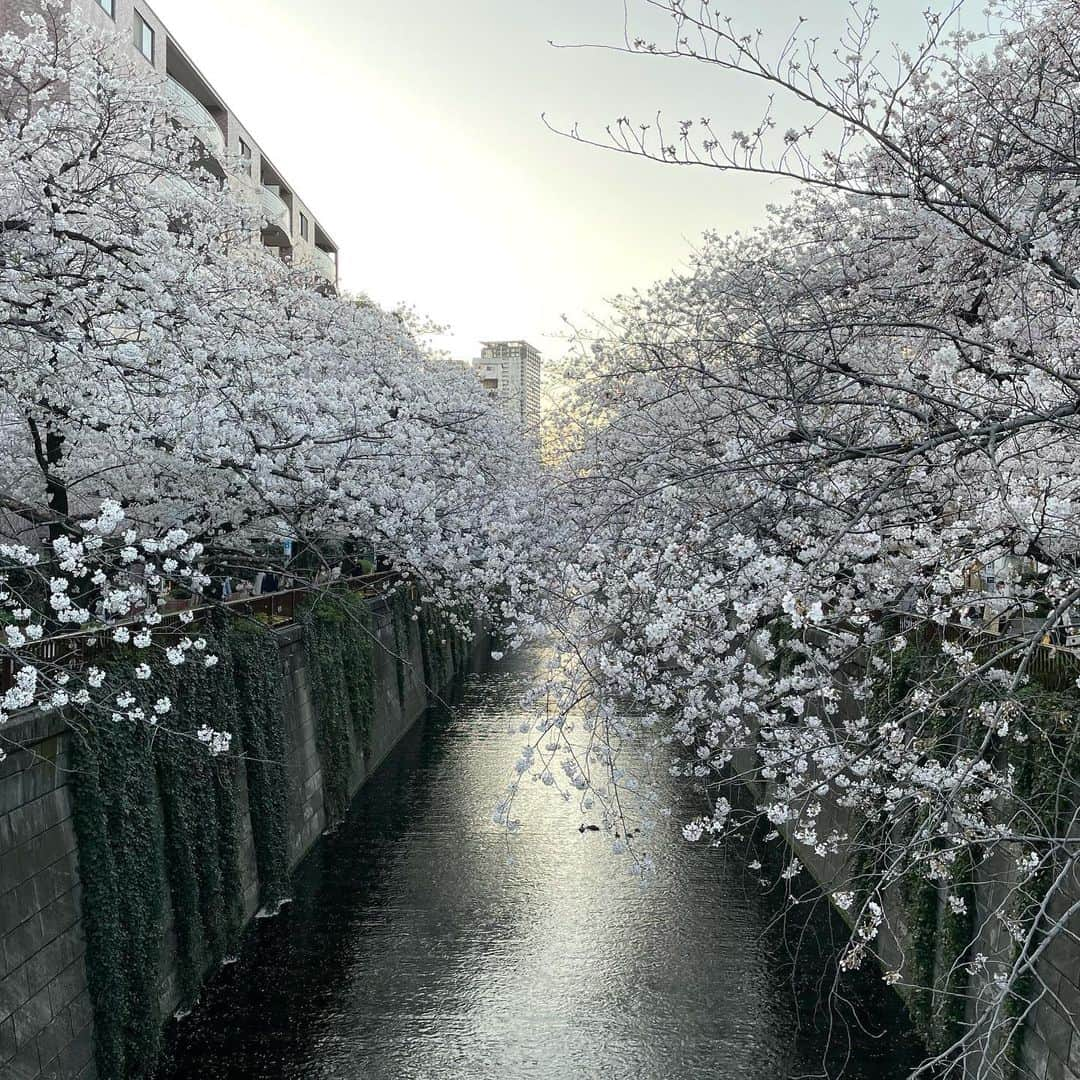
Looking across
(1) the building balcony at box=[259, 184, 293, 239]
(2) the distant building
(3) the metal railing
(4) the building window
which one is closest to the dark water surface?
(3) the metal railing

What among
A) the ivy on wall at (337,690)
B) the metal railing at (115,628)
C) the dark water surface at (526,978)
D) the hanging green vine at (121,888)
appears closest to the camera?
the metal railing at (115,628)

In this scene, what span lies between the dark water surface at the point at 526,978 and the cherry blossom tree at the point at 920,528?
4.77 feet

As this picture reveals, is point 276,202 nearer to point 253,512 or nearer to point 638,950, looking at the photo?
point 253,512

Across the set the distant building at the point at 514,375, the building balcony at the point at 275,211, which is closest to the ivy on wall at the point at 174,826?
the distant building at the point at 514,375

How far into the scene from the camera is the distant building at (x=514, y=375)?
1480 inches

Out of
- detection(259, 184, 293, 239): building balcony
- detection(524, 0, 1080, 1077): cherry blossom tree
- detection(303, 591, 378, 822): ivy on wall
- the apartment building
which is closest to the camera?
detection(524, 0, 1080, 1077): cherry blossom tree

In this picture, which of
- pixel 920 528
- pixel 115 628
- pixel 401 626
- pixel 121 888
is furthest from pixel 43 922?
pixel 401 626

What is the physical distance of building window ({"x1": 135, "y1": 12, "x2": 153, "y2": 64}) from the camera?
1113 inches

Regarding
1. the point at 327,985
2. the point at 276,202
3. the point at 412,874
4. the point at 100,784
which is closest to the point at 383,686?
the point at 412,874

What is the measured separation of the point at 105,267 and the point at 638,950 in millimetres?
10540

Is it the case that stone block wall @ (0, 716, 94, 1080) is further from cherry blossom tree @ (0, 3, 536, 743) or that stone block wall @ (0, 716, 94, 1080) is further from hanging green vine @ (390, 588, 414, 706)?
hanging green vine @ (390, 588, 414, 706)

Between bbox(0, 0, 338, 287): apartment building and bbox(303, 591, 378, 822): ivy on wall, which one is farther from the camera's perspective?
bbox(0, 0, 338, 287): apartment building

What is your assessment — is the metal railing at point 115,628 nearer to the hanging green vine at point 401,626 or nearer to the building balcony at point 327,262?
the hanging green vine at point 401,626

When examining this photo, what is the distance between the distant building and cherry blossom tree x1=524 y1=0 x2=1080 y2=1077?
19059 millimetres
